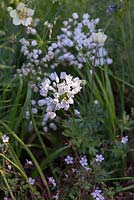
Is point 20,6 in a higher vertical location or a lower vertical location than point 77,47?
higher

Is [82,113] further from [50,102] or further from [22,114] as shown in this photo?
[50,102]

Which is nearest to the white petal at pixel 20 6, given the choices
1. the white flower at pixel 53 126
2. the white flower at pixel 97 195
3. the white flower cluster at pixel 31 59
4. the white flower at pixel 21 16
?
the white flower at pixel 21 16

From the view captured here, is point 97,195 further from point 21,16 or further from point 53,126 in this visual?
point 21,16

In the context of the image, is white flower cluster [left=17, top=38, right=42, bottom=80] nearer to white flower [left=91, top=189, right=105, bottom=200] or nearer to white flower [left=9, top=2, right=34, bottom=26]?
white flower [left=9, top=2, right=34, bottom=26]

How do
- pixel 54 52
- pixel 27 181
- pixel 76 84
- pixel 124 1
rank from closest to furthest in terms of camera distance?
1. pixel 76 84
2. pixel 27 181
3. pixel 124 1
4. pixel 54 52

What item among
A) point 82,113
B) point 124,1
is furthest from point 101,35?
point 82,113

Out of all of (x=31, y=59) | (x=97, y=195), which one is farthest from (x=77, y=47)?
(x=97, y=195)

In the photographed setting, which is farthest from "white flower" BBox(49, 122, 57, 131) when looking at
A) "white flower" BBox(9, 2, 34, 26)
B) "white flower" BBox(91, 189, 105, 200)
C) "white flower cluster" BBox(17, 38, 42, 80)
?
"white flower" BBox(91, 189, 105, 200)

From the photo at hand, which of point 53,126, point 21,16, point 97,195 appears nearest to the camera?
point 97,195
